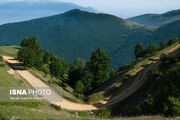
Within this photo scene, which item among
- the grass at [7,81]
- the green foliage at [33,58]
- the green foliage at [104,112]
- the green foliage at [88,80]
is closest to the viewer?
the grass at [7,81]

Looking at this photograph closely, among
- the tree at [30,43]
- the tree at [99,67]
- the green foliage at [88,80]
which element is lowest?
the green foliage at [88,80]

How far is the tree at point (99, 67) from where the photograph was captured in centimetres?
5962

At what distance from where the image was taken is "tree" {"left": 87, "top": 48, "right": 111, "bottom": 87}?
2347 inches

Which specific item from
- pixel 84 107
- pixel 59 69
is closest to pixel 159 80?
pixel 84 107

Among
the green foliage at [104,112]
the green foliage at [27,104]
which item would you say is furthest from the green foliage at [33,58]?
the green foliage at [27,104]

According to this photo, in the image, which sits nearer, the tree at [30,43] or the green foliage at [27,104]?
the green foliage at [27,104]

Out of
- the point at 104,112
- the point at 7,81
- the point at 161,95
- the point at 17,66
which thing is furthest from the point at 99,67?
the point at 7,81

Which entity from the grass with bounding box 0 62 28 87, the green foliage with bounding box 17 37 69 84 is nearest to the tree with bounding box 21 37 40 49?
the green foliage with bounding box 17 37 69 84

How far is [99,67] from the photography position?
195 ft

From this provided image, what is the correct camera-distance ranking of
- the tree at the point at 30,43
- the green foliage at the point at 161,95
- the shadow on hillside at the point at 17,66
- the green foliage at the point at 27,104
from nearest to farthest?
1. the green foliage at the point at 27,104
2. the green foliage at the point at 161,95
3. the shadow on hillside at the point at 17,66
4. the tree at the point at 30,43

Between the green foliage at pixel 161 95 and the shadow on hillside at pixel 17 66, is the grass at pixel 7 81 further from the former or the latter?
the green foliage at pixel 161 95

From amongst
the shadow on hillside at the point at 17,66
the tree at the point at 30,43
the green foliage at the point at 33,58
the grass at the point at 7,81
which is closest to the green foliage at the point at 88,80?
the green foliage at the point at 33,58

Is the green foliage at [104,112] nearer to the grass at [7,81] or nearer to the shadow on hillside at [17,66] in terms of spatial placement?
the grass at [7,81]

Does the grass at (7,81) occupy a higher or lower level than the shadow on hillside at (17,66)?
higher
